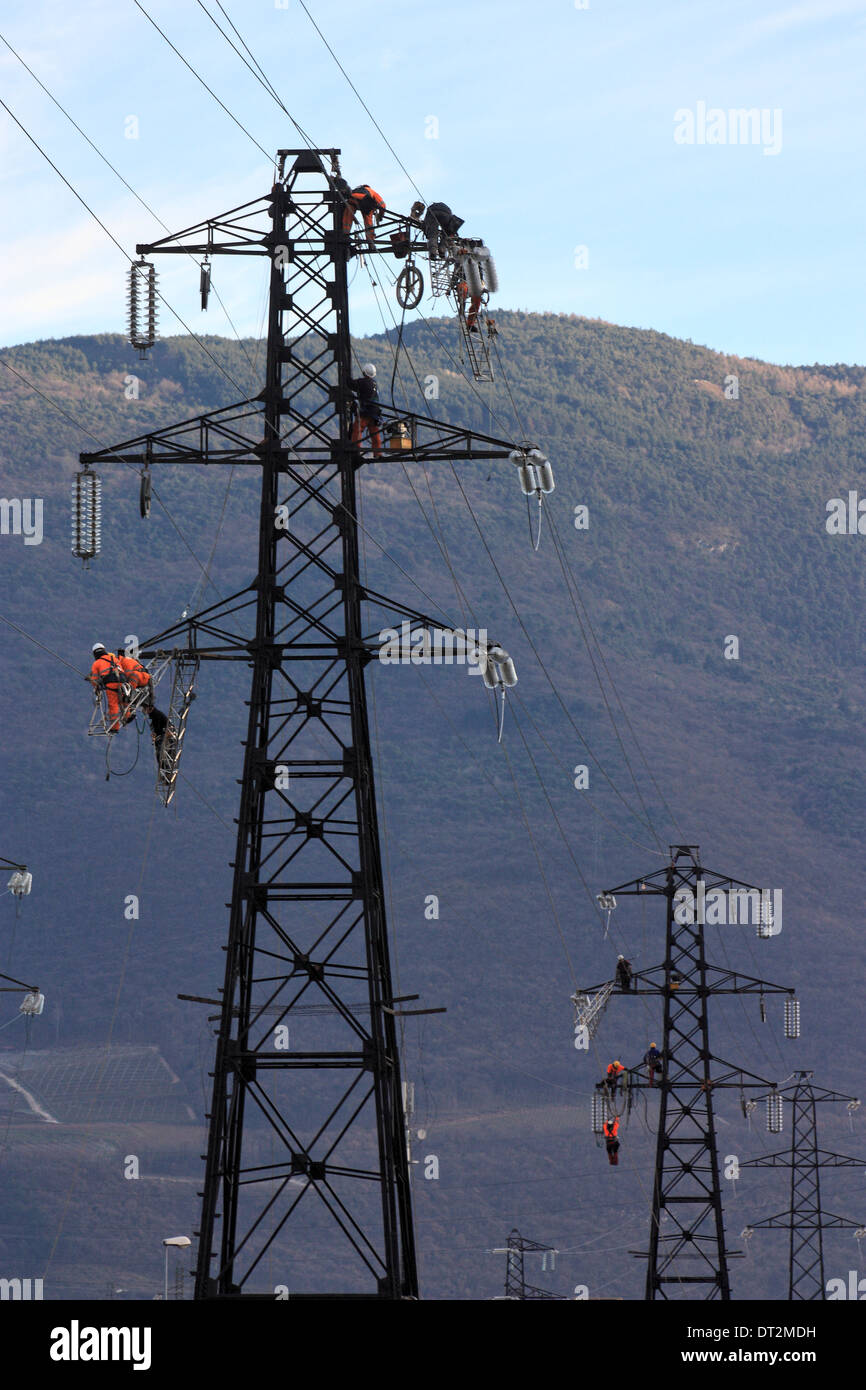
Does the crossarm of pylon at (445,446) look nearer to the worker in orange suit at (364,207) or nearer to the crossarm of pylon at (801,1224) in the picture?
the worker in orange suit at (364,207)

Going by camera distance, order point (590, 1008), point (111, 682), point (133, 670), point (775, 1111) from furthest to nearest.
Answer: point (775, 1111)
point (590, 1008)
point (133, 670)
point (111, 682)

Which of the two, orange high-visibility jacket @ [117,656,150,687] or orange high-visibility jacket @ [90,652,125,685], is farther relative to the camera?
orange high-visibility jacket @ [117,656,150,687]

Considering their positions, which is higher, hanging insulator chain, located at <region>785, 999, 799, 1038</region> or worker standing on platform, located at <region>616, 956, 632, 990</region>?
hanging insulator chain, located at <region>785, 999, 799, 1038</region>

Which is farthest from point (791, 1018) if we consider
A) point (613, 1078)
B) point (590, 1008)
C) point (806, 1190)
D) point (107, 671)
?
point (806, 1190)

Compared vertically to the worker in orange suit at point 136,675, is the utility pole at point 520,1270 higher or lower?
lower

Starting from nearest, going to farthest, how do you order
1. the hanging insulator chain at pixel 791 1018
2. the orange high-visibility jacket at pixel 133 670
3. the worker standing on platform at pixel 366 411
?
the orange high-visibility jacket at pixel 133 670
the worker standing on platform at pixel 366 411
the hanging insulator chain at pixel 791 1018

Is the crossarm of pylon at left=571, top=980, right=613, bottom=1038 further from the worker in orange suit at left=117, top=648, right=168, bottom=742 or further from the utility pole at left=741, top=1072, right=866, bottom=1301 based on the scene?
the worker in orange suit at left=117, top=648, right=168, bottom=742

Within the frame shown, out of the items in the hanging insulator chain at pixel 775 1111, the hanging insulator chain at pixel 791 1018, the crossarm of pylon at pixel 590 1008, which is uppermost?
the hanging insulator chain at pixel 791 1018

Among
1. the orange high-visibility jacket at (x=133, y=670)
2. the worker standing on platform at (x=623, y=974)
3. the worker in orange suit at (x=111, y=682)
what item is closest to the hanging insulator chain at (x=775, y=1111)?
the worker standing on platform at (x=623, y=974)

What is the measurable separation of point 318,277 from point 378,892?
8.37 metres

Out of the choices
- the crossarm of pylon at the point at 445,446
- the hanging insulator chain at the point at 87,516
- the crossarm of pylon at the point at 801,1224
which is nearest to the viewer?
the crossarm of pylon at the point at 445,446

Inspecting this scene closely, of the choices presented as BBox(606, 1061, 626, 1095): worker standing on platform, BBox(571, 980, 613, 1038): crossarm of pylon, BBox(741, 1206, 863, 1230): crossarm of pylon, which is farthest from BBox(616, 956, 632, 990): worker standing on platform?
BBox(741, 1206, 863, 1230): crossarm of pylon

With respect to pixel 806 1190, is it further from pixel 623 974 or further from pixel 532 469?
pixel 532 469
